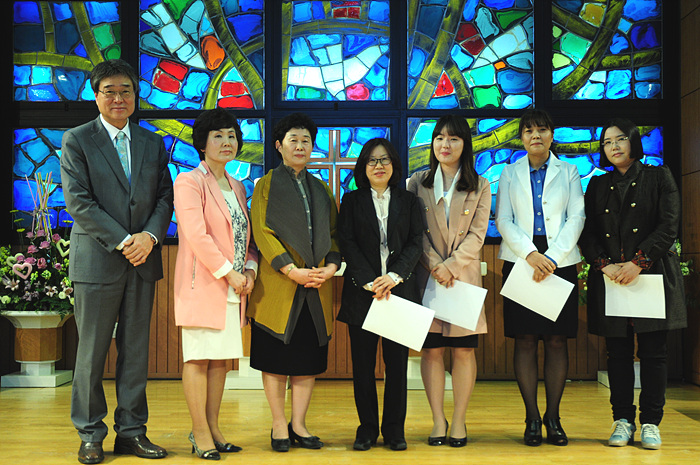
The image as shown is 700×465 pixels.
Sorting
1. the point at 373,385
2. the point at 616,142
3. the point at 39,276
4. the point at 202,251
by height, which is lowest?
the point at 373,385

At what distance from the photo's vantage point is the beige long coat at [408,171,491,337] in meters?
2.99

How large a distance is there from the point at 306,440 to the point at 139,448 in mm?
725

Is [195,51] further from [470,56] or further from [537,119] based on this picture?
[537,119]

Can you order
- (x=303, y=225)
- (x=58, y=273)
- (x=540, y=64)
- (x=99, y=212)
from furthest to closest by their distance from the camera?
(x=540, y=64) < (x=58, y=273) < (x=303, y=225) < (x=99, y=212)

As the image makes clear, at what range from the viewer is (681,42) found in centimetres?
502

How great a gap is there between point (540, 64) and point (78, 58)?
3.76m

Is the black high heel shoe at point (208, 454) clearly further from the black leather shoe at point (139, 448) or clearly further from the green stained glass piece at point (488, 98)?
the green stained glass piece at point (488, 98)

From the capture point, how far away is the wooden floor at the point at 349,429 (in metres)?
2.75

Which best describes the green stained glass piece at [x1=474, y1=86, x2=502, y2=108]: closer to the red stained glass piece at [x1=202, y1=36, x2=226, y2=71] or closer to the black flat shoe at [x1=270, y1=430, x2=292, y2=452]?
the red stained glass piece at [x1=202, y1=36, x2=226, y2=71]

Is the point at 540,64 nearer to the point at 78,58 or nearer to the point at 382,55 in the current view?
the point at 382,55

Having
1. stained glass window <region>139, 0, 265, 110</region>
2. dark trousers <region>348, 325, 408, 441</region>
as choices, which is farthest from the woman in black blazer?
stained glass window <region>139, 0, 265, 110</region>

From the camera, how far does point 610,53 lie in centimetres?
518

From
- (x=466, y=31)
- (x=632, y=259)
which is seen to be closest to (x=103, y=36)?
(x=466, y=31)

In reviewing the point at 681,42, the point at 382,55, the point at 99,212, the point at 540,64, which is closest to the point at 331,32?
the point at 382,55
